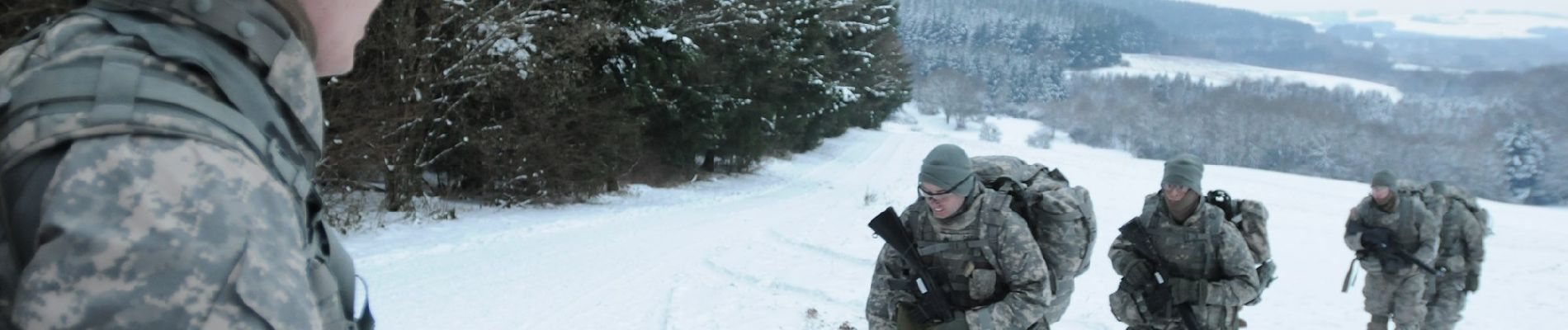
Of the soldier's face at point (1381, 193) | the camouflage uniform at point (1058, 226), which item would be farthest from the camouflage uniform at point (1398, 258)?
the camouflage uniform at point (1058, 226)

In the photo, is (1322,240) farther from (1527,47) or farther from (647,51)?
(1527,47)

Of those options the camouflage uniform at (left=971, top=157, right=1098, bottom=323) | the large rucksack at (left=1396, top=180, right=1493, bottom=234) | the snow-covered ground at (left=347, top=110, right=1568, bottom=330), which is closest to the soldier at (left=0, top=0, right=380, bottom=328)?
the camouflage uniform at (left=971, top=157, right=1098, bottom=323)

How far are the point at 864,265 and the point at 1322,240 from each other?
13823 mm

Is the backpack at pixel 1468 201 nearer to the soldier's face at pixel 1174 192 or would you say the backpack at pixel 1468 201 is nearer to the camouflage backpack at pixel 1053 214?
the soldier's face at pixel 1174 192

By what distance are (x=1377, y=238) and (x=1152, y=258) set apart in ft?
13.6

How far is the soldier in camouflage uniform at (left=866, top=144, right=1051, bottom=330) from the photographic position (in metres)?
4.44

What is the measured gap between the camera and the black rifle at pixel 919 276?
14.9 ft

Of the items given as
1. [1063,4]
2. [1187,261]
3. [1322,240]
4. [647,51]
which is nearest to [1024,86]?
[1063,4]

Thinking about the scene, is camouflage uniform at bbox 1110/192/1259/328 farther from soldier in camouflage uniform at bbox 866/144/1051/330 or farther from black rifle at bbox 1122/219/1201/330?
soldier in camouflage uniform at bbox 866/144/1051/330

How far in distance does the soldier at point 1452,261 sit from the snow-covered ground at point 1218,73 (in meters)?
81.5

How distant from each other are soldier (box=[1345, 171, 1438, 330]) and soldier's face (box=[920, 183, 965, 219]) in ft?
20.4

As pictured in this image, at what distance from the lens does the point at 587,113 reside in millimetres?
15734

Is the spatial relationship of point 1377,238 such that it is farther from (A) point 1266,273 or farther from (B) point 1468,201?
(A) point 1266,273

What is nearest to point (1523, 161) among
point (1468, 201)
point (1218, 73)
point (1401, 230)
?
point (1468, 201)
